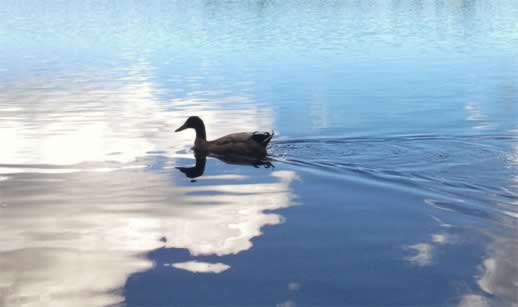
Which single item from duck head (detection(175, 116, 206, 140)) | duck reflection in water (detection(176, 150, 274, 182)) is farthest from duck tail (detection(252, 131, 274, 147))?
duck head (detection(175, 116, 206, 140))

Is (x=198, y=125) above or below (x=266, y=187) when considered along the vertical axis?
above

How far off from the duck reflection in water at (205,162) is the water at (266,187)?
0.18 meters

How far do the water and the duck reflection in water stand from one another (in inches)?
7.0

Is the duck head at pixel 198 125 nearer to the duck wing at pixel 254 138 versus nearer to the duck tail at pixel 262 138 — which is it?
the duck wing at pixel 254 138

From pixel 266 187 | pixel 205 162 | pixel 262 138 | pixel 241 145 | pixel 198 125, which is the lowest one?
pixel 266 187

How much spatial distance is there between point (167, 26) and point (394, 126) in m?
47.7

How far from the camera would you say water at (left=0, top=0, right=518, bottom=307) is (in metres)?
10.2

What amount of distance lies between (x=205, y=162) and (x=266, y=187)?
3191 mm

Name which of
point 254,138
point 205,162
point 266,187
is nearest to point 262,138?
point 254,138

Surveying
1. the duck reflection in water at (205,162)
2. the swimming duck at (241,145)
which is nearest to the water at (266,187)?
the duck reflection in water at (205,162)

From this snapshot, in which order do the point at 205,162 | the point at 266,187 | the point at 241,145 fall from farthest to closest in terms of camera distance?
the point at 241,145, the point at 205,162, the point at 266,187

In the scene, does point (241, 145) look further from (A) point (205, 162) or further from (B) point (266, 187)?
(B) point (266, 187)

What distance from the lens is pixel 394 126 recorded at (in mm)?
21641

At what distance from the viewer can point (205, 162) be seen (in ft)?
60.1
